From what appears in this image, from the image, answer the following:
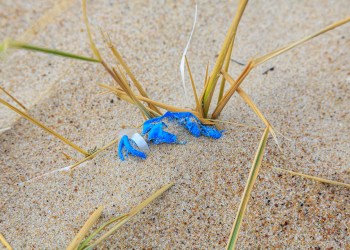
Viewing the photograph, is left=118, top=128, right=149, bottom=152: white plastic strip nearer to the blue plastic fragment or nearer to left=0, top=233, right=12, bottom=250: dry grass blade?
the blue plastic fragment

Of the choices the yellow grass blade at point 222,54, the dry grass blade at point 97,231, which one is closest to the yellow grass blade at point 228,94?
the yellow grass blade at point 222,54

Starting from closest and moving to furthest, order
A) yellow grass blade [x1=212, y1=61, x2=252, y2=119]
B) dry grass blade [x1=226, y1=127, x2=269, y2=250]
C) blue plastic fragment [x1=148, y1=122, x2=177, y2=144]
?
dry grass blade [x1=226, y1=127, x2=269, y2=250]
yellow grass blade [x1=212, y1=61, x2=252, y2=119]
blue plastic fragment [x1=148, y1=122, x2=177, y2=144]

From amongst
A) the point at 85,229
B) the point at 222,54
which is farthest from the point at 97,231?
the point at 222,54

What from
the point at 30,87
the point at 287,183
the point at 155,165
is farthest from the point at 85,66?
the point at 287,183

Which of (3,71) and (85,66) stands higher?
(3,71)

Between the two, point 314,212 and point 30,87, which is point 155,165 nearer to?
point 314,212

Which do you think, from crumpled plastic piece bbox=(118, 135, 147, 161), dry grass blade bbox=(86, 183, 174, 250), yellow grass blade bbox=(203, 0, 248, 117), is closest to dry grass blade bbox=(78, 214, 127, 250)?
dry grass blade bbox=(86, 183, 174, 250)

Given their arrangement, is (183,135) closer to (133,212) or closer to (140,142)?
(140,142)
